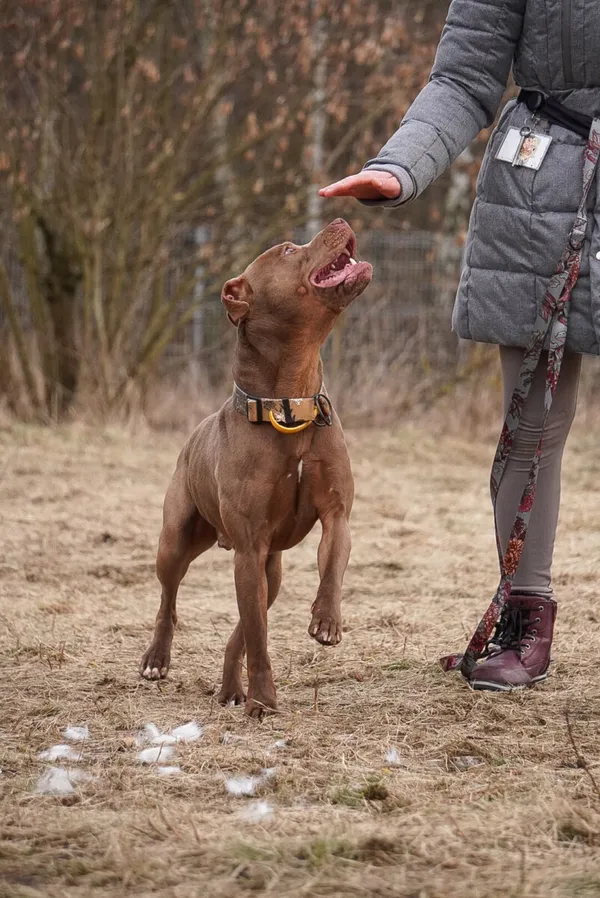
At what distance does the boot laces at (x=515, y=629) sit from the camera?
13.0 ft

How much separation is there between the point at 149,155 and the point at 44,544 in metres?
4.98

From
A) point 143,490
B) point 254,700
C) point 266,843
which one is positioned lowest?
point 143,490

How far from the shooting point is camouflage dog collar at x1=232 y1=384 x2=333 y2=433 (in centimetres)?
368

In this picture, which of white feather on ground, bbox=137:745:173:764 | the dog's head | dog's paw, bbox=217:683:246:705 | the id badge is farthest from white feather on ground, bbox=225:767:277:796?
the id badge

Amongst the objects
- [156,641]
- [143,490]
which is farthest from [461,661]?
[143,490]

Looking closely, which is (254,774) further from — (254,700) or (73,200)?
(73,200)

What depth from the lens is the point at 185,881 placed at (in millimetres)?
2316

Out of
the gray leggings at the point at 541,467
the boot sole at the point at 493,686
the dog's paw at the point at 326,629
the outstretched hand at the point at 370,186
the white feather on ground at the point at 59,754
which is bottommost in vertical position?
the white feather on ground at the point at 59,754

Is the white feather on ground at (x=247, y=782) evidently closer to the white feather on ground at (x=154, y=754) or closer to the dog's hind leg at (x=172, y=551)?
the white feather on ground at (x=154, y=754)

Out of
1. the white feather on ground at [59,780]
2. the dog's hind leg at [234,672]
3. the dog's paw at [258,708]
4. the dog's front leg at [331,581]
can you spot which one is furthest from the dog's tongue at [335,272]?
the white feather on ground at [59,780]

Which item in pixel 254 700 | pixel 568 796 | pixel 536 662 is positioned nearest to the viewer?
pixel 568 796

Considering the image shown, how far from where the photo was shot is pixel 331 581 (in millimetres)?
3654

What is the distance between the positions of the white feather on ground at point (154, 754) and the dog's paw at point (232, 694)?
61 cm

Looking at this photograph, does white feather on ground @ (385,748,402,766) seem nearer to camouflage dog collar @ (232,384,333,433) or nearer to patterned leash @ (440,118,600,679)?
patterned leash @ (440,118,600,679)
